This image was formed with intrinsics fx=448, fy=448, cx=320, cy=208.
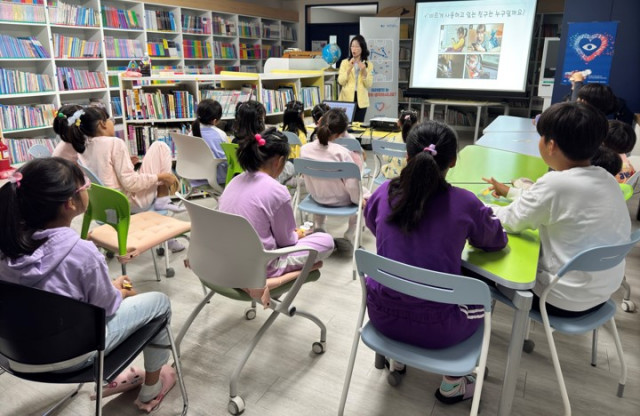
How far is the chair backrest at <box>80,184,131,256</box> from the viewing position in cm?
205

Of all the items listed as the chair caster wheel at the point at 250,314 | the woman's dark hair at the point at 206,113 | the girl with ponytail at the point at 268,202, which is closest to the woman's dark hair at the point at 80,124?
the woman's dark hair at the point at 206,113

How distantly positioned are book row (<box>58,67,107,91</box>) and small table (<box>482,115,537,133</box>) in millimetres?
4870

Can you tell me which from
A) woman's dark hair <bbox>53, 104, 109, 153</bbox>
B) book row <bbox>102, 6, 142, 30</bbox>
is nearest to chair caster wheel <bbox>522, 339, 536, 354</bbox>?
woman's dark hair <bbox>53, 104, 109, 153</bbox>

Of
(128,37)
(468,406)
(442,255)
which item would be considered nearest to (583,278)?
(442,255)

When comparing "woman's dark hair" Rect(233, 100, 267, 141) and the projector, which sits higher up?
"woman's dark hair" Rect(233, 100, 267, 141)

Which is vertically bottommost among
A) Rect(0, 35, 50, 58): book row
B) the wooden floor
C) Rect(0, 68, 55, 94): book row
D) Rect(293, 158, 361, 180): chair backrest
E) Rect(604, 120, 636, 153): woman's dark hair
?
the wooden floor

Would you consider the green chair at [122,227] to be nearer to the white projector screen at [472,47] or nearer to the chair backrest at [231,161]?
the chair backrest at [231,161]

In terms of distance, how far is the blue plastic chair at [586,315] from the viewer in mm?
1437

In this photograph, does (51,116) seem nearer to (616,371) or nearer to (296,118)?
(296,118)

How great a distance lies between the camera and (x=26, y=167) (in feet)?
4.45

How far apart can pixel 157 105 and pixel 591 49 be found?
4.90 meters

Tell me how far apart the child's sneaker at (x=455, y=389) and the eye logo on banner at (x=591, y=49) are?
4.80 m

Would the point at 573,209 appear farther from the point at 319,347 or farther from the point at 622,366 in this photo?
the point at 319,347

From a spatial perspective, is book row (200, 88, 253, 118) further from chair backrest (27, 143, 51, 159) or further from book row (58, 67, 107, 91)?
book row (58, 67, 107, 91)
